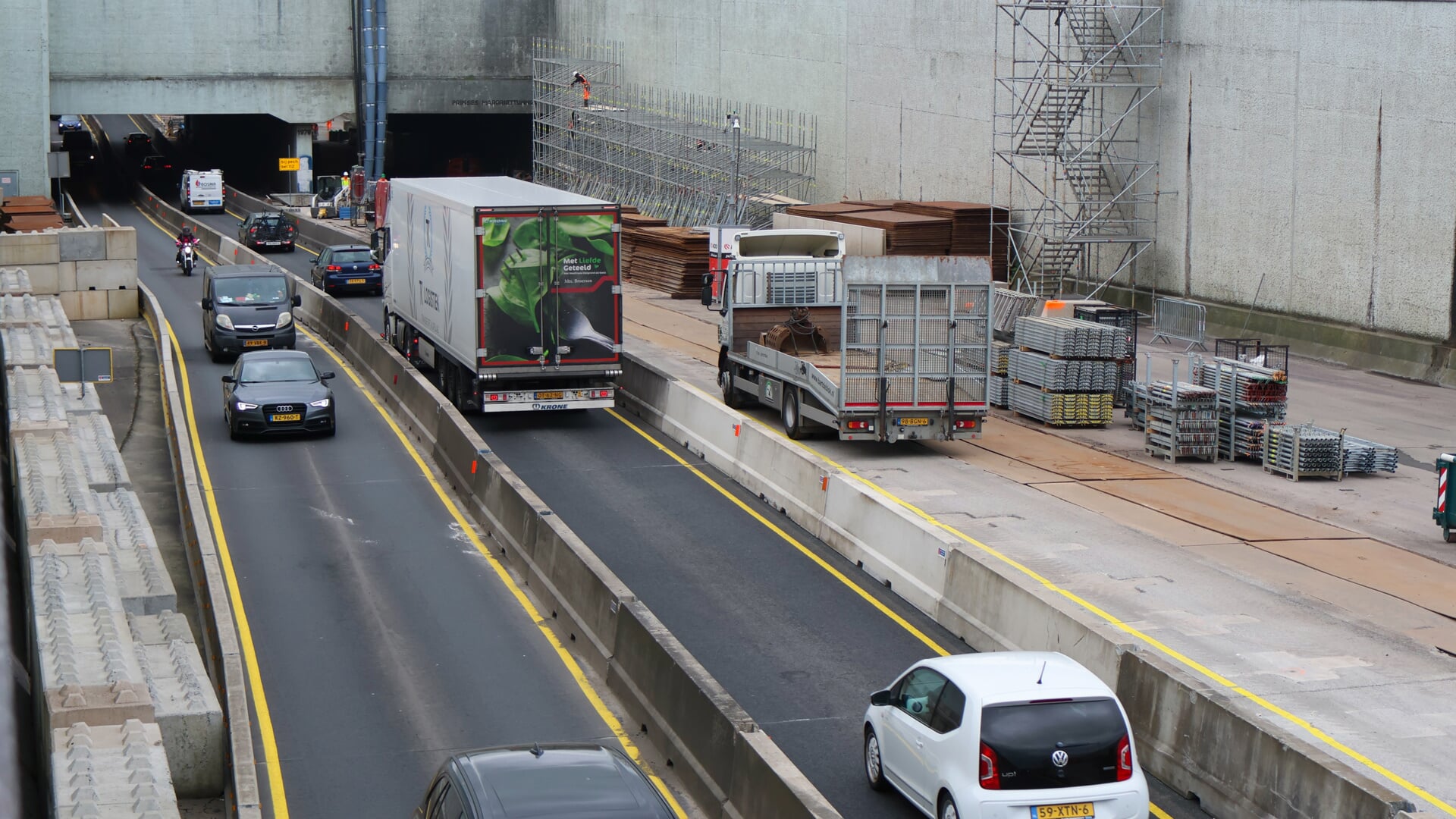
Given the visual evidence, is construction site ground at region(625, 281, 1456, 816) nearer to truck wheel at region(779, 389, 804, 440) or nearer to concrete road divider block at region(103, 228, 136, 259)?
truck wheel at region(779, 389, 804, 440)

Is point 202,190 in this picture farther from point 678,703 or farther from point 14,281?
point 678,703

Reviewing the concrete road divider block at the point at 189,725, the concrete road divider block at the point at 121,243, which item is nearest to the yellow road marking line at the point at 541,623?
the concrete road divider block at the point at 189,725

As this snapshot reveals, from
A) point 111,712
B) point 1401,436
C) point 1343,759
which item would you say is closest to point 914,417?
point 1401,436

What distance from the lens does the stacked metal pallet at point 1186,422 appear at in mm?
26203

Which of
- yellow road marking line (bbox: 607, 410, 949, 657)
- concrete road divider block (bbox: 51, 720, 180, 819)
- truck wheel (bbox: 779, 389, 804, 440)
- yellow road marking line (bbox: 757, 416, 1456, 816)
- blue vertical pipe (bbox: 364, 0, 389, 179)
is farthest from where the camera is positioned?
blue vertical pipe (bbox: 364, 0, 389, 179)

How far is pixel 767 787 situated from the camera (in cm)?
1162

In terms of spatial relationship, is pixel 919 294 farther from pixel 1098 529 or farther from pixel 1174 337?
pixel 1174 337

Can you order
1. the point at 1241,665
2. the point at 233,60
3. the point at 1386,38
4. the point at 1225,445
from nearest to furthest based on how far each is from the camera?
the point at 1241,665
the point at 1225,445
the point at 1386,38
the point at 233,60

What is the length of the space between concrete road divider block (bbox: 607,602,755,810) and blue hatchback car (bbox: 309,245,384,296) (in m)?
35.9

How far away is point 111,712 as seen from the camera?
1036cm

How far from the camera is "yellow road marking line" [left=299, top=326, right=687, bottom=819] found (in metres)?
14.0

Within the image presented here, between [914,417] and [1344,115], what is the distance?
1469 cm

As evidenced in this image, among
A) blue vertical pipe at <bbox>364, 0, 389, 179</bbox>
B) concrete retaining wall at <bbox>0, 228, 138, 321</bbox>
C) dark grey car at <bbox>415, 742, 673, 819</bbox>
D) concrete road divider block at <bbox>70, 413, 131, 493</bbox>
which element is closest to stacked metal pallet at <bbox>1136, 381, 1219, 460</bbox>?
concrete road divider block at <bbox>70, 413, 131, 493</bbox>

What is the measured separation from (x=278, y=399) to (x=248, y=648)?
11541mm
